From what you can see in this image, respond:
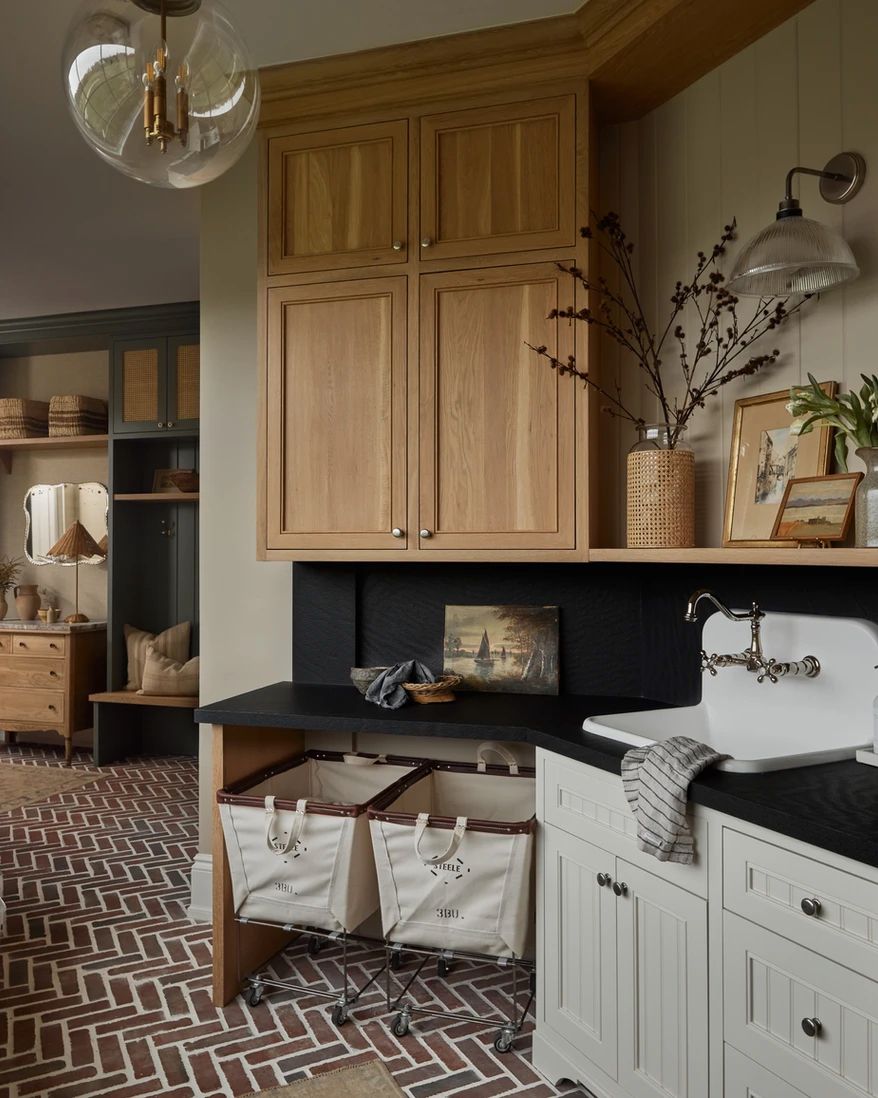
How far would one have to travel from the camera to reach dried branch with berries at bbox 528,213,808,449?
234cm

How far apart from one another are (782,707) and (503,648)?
3.18ft

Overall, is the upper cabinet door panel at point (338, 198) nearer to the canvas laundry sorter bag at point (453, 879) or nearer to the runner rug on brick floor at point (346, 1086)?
the canvas laundry sorter bag at point (453, 879)

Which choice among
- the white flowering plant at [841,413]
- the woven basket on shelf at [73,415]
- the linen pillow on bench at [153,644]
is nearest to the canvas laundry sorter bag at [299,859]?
the white flowering plant at [841,413]

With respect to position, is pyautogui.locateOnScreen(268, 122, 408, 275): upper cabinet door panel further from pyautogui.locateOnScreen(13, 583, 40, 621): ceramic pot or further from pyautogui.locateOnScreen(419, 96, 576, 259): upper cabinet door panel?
pyautogui.locateOnScreen(13, 583, 40, 621): ceramic pot

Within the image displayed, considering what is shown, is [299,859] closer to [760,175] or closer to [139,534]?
[760,175]

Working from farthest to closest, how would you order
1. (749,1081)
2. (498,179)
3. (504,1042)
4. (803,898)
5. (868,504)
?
1. (498,179)
2. (504,1042)
3. (868,504)
4. (749,1081)
5. (803,898)

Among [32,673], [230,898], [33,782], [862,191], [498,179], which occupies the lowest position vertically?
[33,782]

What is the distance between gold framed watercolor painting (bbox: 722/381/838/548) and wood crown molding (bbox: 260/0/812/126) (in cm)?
96

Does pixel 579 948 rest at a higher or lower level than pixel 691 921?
lower

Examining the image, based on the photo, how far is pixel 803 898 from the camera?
1.48 metres

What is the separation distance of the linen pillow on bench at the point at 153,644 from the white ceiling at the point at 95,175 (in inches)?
81.5

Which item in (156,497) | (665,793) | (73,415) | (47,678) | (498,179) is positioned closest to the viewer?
(665,793)

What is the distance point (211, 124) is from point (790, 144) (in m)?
1.70

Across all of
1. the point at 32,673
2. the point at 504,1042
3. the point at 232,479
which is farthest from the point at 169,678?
the point at 504,1042
